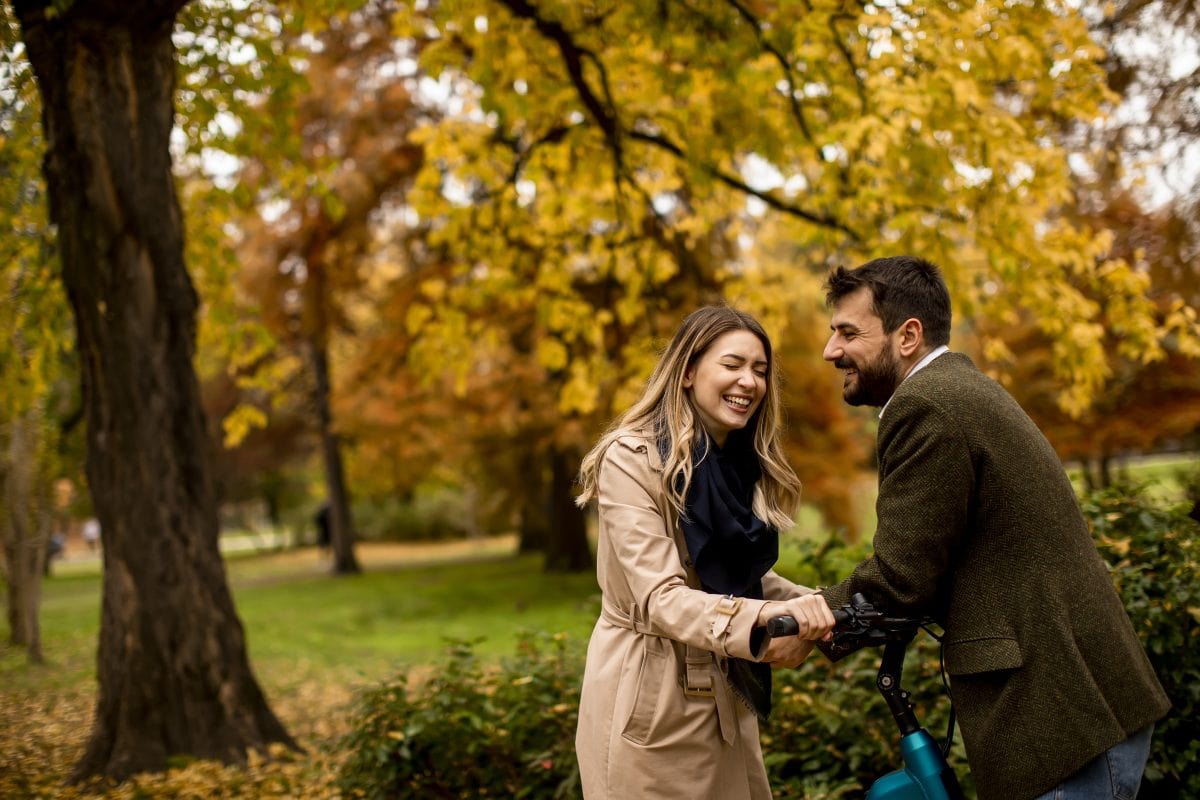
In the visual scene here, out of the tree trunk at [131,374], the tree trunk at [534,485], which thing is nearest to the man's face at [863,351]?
the tree trunk at [131,374]

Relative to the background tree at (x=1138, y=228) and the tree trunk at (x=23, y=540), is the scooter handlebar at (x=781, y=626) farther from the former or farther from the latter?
the tree trunk at (x=23, y=540)

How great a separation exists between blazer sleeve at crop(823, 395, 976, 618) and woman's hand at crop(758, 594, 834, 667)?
0.14 meters

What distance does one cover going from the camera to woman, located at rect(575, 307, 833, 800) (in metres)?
2.71

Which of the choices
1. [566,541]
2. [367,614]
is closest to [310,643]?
[367,614]

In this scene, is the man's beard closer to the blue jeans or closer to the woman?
the woman

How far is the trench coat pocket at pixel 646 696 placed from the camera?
2746mm

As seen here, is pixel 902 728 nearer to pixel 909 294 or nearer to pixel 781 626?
pixel 781 626

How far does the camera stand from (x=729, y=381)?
2941mm

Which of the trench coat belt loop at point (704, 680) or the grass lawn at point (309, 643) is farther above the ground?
the trench coat belt loop at point (704, 680)

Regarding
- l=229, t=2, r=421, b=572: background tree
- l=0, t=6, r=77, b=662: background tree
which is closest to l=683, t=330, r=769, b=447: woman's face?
l=0, t=6, r=77, b=662: background tree

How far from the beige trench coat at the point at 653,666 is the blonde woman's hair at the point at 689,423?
6 cm

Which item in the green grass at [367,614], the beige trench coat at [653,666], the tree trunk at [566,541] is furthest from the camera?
the tree trunk at [566,541]

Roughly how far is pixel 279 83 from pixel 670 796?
21.2 feet

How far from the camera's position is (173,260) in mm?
6438
